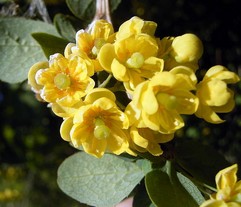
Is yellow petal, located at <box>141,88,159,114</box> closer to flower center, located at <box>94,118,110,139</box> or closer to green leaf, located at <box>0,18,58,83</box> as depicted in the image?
flower center, located at <box>94,118,110,139</box>

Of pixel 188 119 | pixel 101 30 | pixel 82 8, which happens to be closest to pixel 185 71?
pixel 101 30

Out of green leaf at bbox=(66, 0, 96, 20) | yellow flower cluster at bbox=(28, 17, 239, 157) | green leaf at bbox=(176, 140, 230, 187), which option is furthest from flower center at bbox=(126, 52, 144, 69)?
green leaf at bbox=(66, 0, 96, 20)

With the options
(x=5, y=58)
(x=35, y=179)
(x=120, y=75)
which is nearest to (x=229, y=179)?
(x=120, y=75)

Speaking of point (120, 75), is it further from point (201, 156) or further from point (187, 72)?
point (201, 156)

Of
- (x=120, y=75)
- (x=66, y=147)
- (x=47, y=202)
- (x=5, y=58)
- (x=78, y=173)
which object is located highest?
(x=120, y=75)

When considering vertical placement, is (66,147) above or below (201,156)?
below

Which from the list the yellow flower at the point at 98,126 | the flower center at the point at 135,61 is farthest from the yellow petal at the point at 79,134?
the flower center at the point at 135,61

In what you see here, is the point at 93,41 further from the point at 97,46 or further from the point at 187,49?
the point at 187,49
